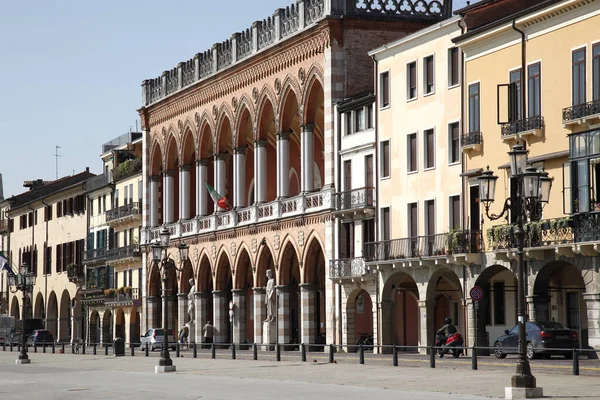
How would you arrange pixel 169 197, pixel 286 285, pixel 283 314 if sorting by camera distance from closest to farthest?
1. pixel 283 314
2. pixel 286 285
3. pixel 169 197

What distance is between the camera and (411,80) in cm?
5753

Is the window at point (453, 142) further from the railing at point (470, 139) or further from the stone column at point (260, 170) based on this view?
the stone column at point (260, 170)

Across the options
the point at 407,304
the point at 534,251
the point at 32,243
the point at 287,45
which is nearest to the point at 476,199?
the point at 534,251

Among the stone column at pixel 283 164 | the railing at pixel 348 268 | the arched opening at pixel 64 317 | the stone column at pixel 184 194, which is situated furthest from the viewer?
the arched opening at pixel 64 317

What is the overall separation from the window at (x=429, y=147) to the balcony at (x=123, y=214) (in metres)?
38.4

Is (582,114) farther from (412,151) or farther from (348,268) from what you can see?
(348,268)

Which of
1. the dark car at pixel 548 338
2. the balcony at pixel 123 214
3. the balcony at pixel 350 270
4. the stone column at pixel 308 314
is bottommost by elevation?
the dark car at pixel 548 338

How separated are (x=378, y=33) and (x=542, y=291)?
19959mm

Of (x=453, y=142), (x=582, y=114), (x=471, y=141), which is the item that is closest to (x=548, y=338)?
(x=582, y=114)

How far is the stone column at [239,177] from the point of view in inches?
2931

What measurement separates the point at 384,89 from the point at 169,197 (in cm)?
2886

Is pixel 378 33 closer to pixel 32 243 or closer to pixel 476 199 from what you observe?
pixel 476 199

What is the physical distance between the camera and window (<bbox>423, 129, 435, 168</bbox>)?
55.7 metres

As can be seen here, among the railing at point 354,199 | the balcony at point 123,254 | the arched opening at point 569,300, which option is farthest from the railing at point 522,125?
the balcony at point 123,254
